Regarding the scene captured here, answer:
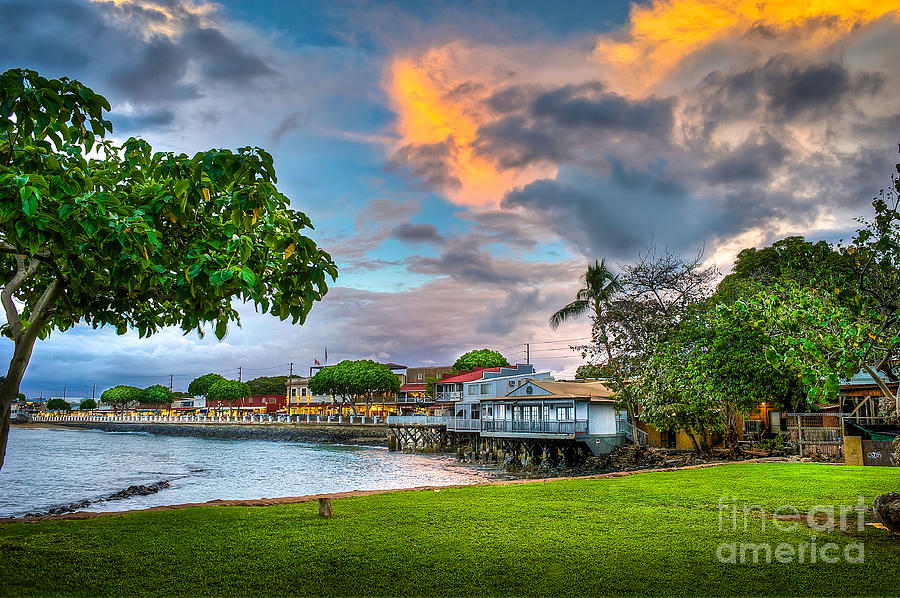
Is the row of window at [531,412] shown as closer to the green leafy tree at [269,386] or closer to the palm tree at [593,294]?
the palm tree at [593,294]

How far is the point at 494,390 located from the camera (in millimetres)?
53156

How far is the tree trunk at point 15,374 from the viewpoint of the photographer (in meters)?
6.55

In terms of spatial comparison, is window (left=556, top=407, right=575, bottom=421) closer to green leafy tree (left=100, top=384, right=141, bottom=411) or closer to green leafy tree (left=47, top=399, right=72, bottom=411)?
green leafy tree (left=100, top=384, right=141, bottom=411)

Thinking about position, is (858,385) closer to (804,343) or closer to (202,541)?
(804,343)

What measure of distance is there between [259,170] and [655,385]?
27424 mm

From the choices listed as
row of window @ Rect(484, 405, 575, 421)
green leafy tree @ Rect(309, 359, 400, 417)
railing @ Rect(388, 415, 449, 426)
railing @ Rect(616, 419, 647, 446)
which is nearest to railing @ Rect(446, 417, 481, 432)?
row of window @ Rect(484, 405, 575, 421)

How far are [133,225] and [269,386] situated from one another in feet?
450

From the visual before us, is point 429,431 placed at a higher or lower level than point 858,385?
lower

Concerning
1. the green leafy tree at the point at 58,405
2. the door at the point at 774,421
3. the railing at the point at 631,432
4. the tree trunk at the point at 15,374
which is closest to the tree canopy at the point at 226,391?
the green leafy tree at the point at 58,405

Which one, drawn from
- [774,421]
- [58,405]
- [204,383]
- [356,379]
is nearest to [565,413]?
[774,421]

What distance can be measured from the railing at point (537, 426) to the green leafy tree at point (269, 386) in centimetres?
9692

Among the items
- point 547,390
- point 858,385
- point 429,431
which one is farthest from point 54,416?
point 858,385

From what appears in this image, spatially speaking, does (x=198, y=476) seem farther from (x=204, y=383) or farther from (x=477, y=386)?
(x=204, y=383)

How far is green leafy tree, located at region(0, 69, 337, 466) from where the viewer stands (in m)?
4.70
